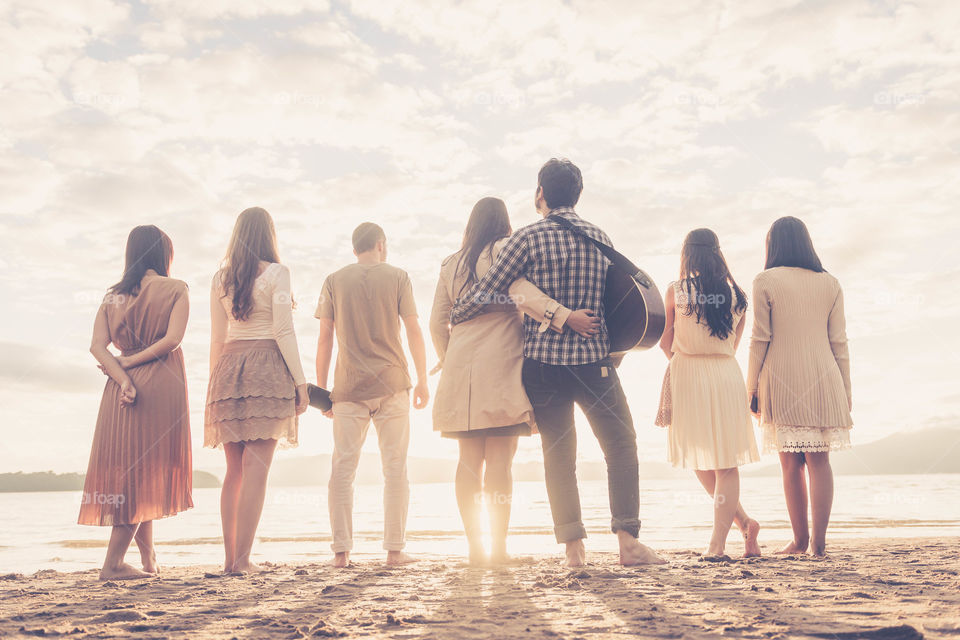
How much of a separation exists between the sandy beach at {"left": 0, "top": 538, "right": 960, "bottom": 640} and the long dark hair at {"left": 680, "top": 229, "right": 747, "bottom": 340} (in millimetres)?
1440

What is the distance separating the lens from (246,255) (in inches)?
177

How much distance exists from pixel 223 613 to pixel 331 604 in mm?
424

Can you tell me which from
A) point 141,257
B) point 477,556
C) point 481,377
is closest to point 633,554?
point 477,556

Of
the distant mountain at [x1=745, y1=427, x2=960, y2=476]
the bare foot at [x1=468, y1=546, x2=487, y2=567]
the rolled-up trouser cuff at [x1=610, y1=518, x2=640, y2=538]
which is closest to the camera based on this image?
the rolled-up trouser cuff at [x1=610, y1=518, x2=640, y2=538]

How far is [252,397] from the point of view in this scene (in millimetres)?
4258

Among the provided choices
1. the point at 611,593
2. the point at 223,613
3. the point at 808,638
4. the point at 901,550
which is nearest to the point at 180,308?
the point at 223,613

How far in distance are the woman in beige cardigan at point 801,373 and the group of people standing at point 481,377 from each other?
0.04 feet

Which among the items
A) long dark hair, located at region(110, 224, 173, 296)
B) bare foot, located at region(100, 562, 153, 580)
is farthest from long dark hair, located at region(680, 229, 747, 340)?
bare foot, located at region(100, 562, 153, 580)

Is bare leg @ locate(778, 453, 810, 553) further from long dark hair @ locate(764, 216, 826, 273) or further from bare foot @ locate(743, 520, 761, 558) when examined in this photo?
long dark hair @ locate(764, 216, 826, 273)

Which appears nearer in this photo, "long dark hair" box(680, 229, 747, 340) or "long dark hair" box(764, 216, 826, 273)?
"long dark hair" box(680, 229, 747, 340)

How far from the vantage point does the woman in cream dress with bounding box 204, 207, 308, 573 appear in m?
4.25

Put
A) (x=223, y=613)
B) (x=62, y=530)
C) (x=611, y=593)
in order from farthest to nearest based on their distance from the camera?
(x=62, y=530)
(x=611, y=593)
(x=223, y=613)

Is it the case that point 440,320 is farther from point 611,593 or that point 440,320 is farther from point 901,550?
point 901,550

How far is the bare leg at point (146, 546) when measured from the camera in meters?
4.40
